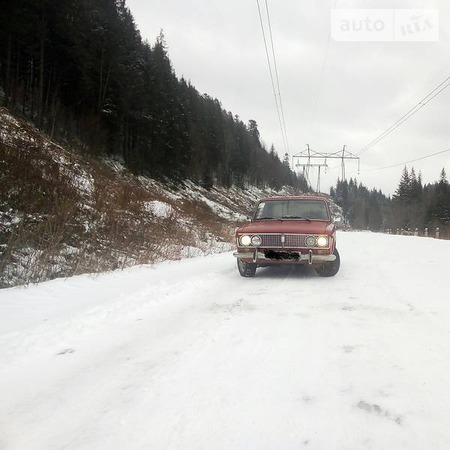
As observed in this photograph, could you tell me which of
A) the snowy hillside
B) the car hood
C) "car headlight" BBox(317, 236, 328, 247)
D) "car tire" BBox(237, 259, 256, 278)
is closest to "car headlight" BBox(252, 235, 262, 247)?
the car hood

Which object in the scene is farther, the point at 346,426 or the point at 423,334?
the point at 423,334

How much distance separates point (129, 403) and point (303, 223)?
5.81 m

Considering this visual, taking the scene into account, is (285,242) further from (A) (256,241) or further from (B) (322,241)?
(B) (322,241)

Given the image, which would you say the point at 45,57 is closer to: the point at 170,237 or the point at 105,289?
the point at 170,237

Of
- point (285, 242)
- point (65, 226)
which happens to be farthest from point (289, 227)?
point (65, 226)

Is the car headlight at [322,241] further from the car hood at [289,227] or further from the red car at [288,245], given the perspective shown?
the car hood at [289,227]

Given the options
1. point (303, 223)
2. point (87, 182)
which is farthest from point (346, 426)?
point (87, 182)

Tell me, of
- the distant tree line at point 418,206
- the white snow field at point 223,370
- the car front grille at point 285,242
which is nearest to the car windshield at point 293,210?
the car front grille at point 285,242

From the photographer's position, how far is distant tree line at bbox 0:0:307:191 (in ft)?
90.8

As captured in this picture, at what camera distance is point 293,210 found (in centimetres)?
845

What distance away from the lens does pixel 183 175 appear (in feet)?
166

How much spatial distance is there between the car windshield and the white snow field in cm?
283

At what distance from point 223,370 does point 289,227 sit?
15.3ft

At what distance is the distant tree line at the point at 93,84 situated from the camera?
90.8ft
